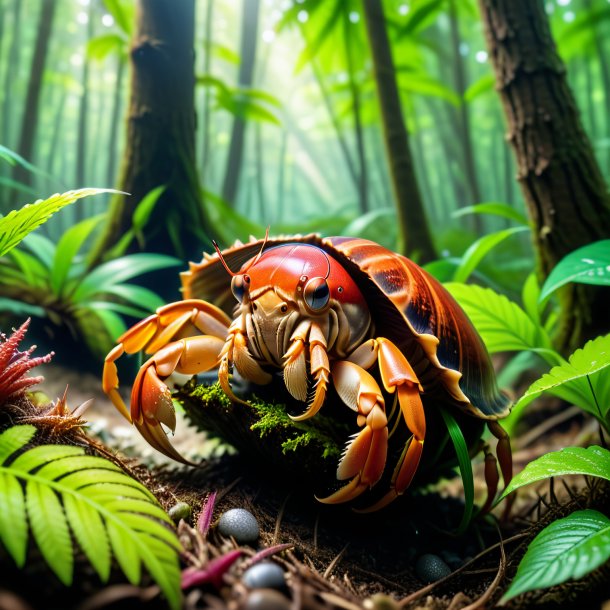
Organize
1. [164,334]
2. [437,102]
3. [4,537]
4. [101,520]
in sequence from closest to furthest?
[4,537] → [101,520] → [164,334] → [437,102]

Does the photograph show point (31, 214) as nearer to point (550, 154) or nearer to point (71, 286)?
point (71, 286)

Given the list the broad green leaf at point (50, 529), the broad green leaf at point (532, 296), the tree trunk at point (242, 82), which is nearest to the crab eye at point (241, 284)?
the broad green leaf at point (50, 529)

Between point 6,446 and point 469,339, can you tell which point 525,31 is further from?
point 6,446

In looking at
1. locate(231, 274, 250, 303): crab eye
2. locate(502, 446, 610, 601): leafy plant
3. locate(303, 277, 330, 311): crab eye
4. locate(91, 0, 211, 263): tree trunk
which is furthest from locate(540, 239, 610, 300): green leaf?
locate(91, 0, 211, 263): tree trunk

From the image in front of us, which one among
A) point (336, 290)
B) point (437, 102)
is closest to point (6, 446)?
point (336, 290)

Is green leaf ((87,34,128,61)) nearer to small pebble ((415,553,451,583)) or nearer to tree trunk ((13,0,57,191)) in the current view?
tree trunk ((13,0,57,191))

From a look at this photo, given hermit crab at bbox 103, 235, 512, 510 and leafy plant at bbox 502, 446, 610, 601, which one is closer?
leafy plant at bbox 502, 446, 610, 601
